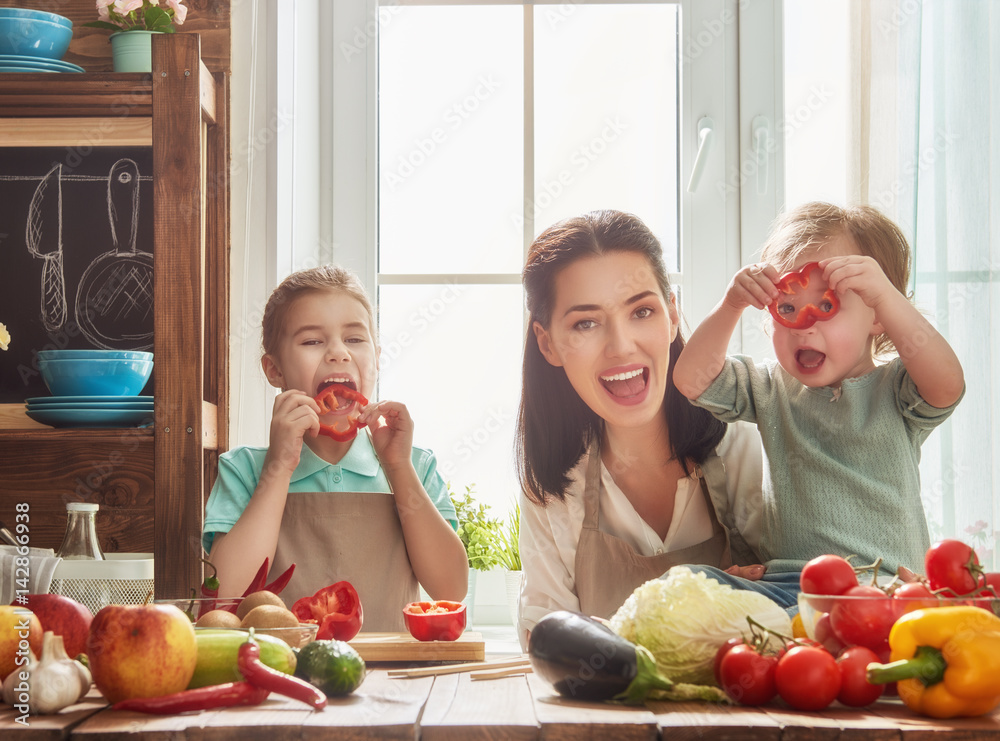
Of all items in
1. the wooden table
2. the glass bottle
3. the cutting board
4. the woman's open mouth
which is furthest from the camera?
the glass bottle

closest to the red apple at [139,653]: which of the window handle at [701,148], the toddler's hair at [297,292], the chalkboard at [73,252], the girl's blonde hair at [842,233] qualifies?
the toddler's hair at [297,292]

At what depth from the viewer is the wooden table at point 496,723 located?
78cm

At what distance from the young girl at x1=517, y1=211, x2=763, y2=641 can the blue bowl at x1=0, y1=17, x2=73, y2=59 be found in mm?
1106

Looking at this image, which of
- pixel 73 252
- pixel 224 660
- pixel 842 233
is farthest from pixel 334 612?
pixel 73 252

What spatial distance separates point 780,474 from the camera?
1570 millimetres

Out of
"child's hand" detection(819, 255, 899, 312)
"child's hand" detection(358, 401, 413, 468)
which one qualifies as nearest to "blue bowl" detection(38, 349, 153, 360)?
"child's hand" detection(358, 401, 413, 468)

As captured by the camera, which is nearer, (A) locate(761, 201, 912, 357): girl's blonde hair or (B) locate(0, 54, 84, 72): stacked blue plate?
(A) locate(761, 201, 912, 357): girl's blonde hair

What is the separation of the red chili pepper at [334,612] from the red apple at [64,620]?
A: 279mm

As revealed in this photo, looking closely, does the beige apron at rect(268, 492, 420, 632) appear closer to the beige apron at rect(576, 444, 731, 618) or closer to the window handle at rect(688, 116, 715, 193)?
the beige apron at rect(576, 444, 731, 618)

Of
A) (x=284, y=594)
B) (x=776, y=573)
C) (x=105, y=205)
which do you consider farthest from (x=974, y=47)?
(x=105, y=205)

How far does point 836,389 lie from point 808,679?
32.8 inches

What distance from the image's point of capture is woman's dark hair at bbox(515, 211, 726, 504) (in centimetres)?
170

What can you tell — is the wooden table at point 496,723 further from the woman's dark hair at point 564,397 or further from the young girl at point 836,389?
the woman's dark hair at point 564,397

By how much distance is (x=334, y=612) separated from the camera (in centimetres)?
123
